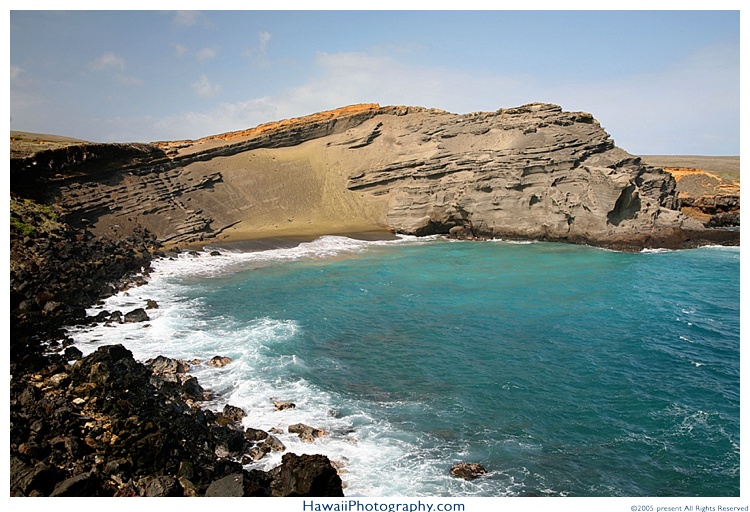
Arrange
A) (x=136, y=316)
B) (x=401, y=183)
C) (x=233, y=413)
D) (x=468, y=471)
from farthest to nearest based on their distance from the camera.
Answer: (x=401, y=183), (x=136, y=316), (x=233, y=413), (x=468, y=471)

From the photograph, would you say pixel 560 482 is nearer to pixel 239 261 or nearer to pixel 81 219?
pixel 239 261

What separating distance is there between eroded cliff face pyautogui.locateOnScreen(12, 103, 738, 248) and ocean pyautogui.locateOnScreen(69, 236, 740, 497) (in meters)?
8.04

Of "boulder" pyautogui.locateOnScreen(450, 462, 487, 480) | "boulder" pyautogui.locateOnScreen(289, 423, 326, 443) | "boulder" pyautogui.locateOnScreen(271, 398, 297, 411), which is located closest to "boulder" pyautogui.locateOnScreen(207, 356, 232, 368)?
"boulder" pyautogui.locateOnScreen(271, 398, 297, 411)

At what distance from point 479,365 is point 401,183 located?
29.8m

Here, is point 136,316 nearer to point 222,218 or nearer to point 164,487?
point 164,487

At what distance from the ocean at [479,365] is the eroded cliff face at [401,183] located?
8.04m

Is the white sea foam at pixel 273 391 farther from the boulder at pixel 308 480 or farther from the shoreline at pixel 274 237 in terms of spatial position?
the shoreline at pixel 274 237

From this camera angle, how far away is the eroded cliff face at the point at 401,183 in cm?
3447

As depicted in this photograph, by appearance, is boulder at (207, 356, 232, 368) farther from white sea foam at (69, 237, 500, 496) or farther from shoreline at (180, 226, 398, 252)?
shoreline at (180, 226, 398, 252)

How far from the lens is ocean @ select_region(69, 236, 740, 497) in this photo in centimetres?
1028

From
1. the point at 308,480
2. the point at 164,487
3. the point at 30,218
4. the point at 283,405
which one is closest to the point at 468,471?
the point at 308,480

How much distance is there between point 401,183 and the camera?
43312mm

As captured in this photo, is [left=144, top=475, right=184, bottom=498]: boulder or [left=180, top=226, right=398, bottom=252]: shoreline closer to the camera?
[left=144, top=475, right=184, bottom=498]: boulder

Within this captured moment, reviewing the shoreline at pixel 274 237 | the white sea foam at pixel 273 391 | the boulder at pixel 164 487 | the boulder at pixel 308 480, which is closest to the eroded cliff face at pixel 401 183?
the shoreline at pixel 274 237
